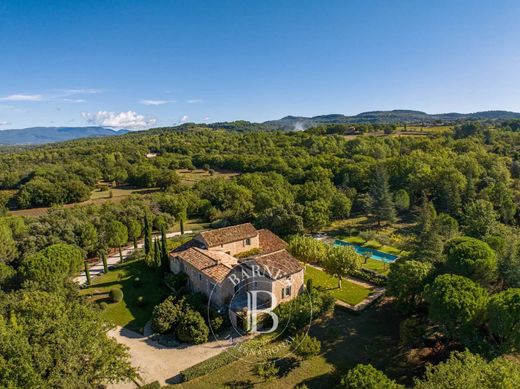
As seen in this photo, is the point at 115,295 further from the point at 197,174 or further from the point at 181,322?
the point at 197,174

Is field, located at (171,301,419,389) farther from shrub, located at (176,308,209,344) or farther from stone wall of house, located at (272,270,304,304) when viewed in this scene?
stone wall of house, located at (272,270,304,304)

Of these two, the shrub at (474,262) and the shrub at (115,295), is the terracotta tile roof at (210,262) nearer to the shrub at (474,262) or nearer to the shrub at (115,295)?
the shrub at (115,295)

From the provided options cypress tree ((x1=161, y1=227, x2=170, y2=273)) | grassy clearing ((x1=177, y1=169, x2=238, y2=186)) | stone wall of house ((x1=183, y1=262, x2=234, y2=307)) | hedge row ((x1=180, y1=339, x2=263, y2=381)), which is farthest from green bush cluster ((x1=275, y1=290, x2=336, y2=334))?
grassy clearing ((x1=177, y1=169, x2=238, y2=186))

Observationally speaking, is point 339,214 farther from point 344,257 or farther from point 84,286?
point 84,286

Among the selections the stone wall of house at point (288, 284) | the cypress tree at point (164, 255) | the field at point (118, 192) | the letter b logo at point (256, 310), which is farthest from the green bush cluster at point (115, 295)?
the field at point (118, 192)

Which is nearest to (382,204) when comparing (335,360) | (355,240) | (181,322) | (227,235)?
(355,240)

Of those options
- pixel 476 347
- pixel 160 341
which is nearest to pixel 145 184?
pixel 160 341
